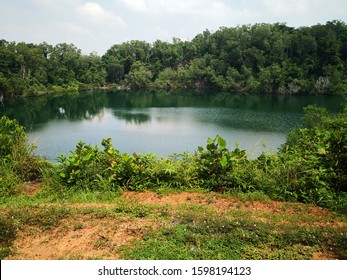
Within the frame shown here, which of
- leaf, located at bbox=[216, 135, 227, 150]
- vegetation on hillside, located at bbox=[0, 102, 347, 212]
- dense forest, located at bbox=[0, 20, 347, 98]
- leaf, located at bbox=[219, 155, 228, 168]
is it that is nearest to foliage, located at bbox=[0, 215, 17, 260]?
vegetation on hillside, located at bbox=[0, 102, 347, 212]

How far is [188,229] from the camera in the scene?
342 cm

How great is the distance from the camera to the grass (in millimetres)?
3031

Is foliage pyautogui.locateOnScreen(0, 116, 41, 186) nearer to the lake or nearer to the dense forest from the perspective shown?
the lake

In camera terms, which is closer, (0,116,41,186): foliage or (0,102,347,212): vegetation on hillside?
(0,102,347,212): vegetation on hillside

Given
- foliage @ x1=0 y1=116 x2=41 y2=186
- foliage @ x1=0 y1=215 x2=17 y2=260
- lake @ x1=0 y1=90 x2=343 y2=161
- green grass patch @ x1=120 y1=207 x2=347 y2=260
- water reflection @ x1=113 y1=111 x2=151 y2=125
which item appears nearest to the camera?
green grass patch @ x1=120 y1=207 x2=347 y2=260

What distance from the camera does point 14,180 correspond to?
5.67 m

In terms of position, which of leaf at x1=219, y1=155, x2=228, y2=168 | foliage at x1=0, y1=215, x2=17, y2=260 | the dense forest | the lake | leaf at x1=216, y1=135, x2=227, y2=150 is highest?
the dense forest

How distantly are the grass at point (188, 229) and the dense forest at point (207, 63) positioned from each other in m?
38.1

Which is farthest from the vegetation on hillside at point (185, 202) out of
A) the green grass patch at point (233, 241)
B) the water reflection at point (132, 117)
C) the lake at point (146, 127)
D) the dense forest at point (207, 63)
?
the dense forest at point (207, 63)

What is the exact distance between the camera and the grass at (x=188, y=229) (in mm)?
3031

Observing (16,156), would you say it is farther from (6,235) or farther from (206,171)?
(206,171)

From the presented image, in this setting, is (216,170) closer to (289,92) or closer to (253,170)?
(253,170)

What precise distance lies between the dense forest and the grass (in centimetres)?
3808

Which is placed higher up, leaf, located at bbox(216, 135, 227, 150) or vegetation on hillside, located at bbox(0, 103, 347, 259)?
leaf, located at bbox(216, 135, 227, 150)
